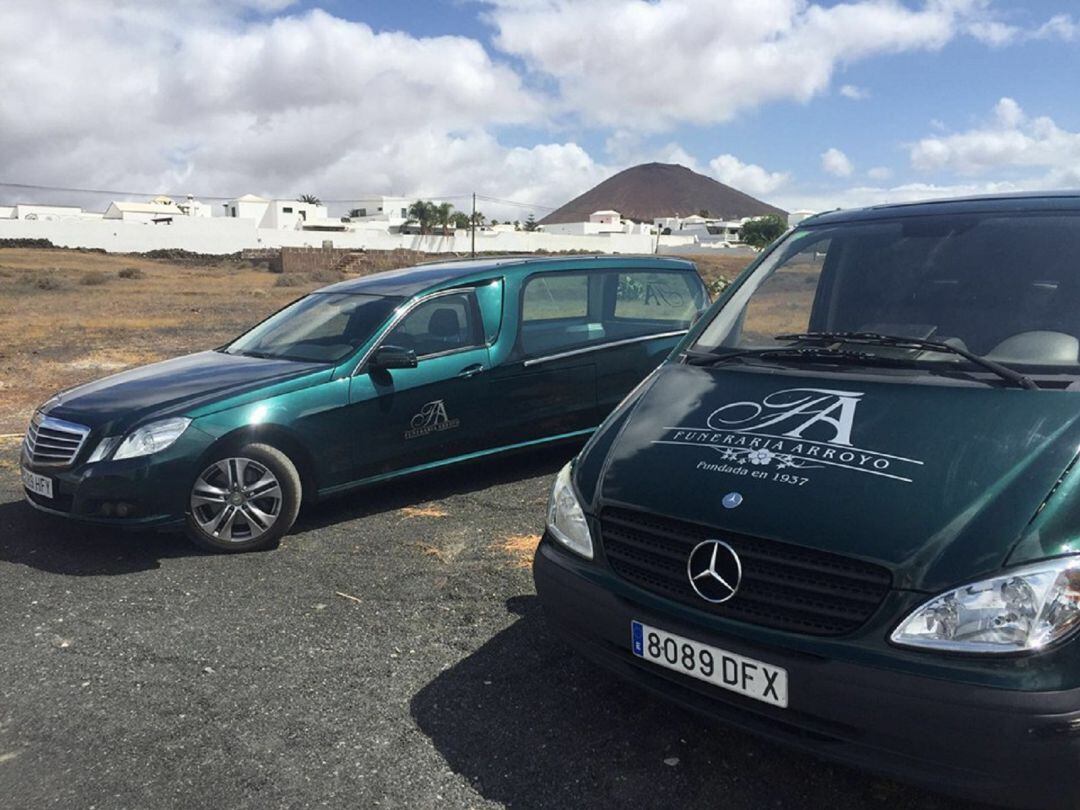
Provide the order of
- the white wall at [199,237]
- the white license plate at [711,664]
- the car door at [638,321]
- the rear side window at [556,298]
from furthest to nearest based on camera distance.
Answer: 1. the white wall at [199,237]
2. the car door at [638,321]
3. the rear side window at [556,298]
4. the white license plate at [711,664]

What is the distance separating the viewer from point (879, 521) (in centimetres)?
244

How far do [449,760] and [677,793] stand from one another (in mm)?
786

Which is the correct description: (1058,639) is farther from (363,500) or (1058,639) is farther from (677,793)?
(363,500)

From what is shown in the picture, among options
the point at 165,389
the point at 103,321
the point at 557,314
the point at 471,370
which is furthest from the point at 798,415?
the point at 103,321

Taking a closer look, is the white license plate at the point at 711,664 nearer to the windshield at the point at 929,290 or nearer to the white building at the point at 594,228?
the windshield at the point at 929,290

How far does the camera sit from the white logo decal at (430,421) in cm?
558

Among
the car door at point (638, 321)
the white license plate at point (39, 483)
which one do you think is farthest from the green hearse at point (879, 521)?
the white license plate at point (39, 483)

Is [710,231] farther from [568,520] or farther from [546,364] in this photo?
[568,520]

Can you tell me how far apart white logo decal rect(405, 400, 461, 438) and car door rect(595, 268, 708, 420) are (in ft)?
4.35

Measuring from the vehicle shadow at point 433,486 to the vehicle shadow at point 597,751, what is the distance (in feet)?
7.48

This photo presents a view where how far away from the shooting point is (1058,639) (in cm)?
214

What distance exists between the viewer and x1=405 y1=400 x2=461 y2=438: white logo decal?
5582 mm

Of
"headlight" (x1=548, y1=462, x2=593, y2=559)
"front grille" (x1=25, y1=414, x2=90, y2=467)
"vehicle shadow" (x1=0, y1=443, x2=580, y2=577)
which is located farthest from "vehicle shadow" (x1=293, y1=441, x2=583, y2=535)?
"headlight" (x1=548, y1=462, x2=593, y2=559)

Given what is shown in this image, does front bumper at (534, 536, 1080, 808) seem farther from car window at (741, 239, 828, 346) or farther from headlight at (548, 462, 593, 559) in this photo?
car window at (741, 239, 828, 346)
